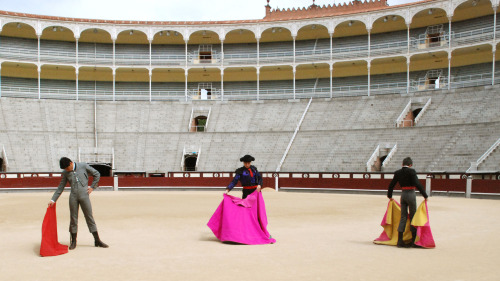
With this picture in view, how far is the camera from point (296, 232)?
9602mm

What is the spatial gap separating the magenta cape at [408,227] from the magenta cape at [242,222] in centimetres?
191

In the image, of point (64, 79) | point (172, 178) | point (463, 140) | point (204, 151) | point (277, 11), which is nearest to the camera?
point (463, 140)

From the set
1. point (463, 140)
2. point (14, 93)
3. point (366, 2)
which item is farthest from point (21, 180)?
point (366, 2)

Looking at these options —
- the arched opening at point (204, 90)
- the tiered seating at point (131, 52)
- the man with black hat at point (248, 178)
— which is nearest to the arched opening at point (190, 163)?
the arched opening at point (204, 90)

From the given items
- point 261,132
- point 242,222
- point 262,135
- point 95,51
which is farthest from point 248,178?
point 95,51

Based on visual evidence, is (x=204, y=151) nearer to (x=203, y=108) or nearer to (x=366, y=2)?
(x=203, y=108)

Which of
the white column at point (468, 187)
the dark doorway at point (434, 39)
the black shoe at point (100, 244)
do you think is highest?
the dark doorway at point (434, 39)

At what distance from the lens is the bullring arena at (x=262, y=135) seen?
23.5 feet

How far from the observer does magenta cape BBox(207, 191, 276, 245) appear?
27.2 feet

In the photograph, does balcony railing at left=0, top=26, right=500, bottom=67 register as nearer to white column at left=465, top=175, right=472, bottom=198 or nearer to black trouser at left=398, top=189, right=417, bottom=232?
white column at left=465, top=175, right=472, bottom=198

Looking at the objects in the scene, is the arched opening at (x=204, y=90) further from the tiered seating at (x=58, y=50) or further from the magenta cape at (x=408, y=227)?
the magenta cape at (x=408, y=227)

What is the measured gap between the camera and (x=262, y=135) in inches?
1257

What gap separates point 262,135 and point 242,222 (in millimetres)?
23599

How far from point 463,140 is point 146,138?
19366 millimetres
